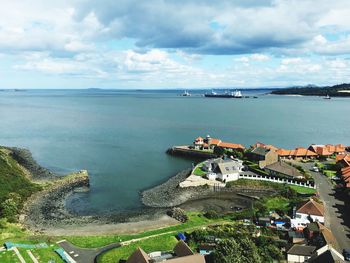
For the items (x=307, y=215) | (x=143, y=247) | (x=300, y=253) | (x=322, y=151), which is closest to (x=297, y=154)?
(x=322, y=151)

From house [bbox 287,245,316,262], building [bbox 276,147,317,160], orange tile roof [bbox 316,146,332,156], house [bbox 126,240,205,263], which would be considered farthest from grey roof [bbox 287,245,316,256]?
orange tile roof [bbox 316,146,332,156]

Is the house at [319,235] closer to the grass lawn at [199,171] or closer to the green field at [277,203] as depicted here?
the green field at [277,203]

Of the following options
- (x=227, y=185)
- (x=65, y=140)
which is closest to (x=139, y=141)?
(x=65, y=140)

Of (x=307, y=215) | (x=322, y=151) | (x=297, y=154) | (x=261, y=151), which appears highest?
(x=261, y=151)

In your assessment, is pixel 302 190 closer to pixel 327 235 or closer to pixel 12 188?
pixel 327 235

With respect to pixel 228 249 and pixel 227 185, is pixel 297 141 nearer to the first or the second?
pixel 227 185

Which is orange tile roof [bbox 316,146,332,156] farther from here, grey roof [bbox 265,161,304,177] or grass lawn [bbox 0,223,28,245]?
grass lawn [bbox 0,223,28,245]

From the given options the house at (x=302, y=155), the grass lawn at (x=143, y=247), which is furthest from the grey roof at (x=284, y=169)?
the grass lawn at (x=143, y=247)
